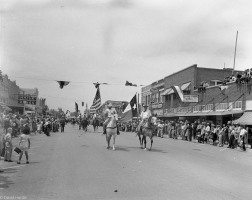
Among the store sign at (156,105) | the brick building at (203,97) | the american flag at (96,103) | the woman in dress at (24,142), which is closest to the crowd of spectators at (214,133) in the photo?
the brick building at (203,97)

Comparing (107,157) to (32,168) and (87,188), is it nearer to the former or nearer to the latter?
(32,168)

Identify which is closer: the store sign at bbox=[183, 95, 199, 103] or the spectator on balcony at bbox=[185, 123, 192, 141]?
the spectator on balcony at bbox=[185, 123, 192, 141]

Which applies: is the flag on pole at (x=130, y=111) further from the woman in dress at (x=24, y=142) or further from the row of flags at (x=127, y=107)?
the woman in dress at (x=24, y=142)

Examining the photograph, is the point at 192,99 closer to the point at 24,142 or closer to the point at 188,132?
the point at 188,132

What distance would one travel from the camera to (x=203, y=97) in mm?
38656

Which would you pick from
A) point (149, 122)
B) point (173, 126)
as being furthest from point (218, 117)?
point (149, 122)

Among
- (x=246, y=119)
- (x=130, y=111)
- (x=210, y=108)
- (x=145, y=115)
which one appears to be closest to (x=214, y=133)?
(x=246, y=119)

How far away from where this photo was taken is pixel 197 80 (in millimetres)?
44156

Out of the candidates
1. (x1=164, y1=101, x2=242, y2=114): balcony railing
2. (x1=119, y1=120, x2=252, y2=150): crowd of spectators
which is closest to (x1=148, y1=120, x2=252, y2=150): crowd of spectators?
(x1=119, y1=120, x2=252, y2=150): crowd of spectators

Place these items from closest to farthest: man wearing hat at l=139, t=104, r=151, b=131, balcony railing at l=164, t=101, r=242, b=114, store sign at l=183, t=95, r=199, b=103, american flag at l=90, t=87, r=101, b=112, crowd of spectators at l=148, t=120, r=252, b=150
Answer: man wearing hat at l=139, t=104, r=151, b=131 → crowd of spectators at l=148, t=120, r=252, b=150 → american flag at l=90, t=87, r=101, b=112 → balcony railing at l=164, t=101, r=242, b=114 → store sign at l=183, t=95, r=199, b=103

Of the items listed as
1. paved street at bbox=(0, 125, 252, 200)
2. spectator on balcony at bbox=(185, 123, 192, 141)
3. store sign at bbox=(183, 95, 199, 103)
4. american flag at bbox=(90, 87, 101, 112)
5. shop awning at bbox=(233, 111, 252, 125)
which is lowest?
paved street at bbox=(0, 125, 252, 200)

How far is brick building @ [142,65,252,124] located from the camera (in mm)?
30534

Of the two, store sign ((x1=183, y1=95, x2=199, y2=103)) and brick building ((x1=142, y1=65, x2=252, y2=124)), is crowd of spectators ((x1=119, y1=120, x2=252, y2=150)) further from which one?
store sign ((x1=183, y1=95, x2=199, y2=103))

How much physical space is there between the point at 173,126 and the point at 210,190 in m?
25.6
